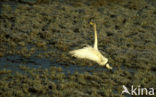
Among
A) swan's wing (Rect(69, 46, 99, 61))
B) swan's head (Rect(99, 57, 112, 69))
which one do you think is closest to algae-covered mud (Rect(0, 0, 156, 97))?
swan's head (Rect(99, 57, 112, 69))

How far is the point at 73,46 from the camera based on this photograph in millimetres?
10578

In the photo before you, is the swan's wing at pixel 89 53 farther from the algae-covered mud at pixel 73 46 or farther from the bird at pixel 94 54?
the algae-covered mud at pixel 73 46

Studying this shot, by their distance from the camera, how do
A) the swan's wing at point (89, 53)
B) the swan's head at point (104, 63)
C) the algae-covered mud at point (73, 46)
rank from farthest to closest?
the swan's head at point (104, 63)
the swan's wing at point (89, 53)
the algae-covered mud at point (73, 46)

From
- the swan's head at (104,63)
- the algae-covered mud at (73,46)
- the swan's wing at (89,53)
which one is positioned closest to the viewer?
the algae-covered mud at (73,46)

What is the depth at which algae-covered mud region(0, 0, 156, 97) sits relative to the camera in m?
7.11

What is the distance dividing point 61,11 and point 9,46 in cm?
586

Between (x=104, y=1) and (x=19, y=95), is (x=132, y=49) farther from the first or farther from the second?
(x=104, y=1)

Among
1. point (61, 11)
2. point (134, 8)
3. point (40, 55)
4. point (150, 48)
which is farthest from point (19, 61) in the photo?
point (134, 8)

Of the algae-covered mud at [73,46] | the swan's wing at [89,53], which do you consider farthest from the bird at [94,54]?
the algae-covered mud at [73,46]

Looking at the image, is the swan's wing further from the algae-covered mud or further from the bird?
the algae-covered mud

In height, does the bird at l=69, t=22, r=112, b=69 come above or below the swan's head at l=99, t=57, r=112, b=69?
above

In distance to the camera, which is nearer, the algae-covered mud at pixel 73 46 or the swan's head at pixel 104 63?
the algae-covered mud at pixel 73 46

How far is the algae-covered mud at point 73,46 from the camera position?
A: 280 inches

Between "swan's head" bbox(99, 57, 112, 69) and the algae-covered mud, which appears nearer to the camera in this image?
the algae-covered mud
